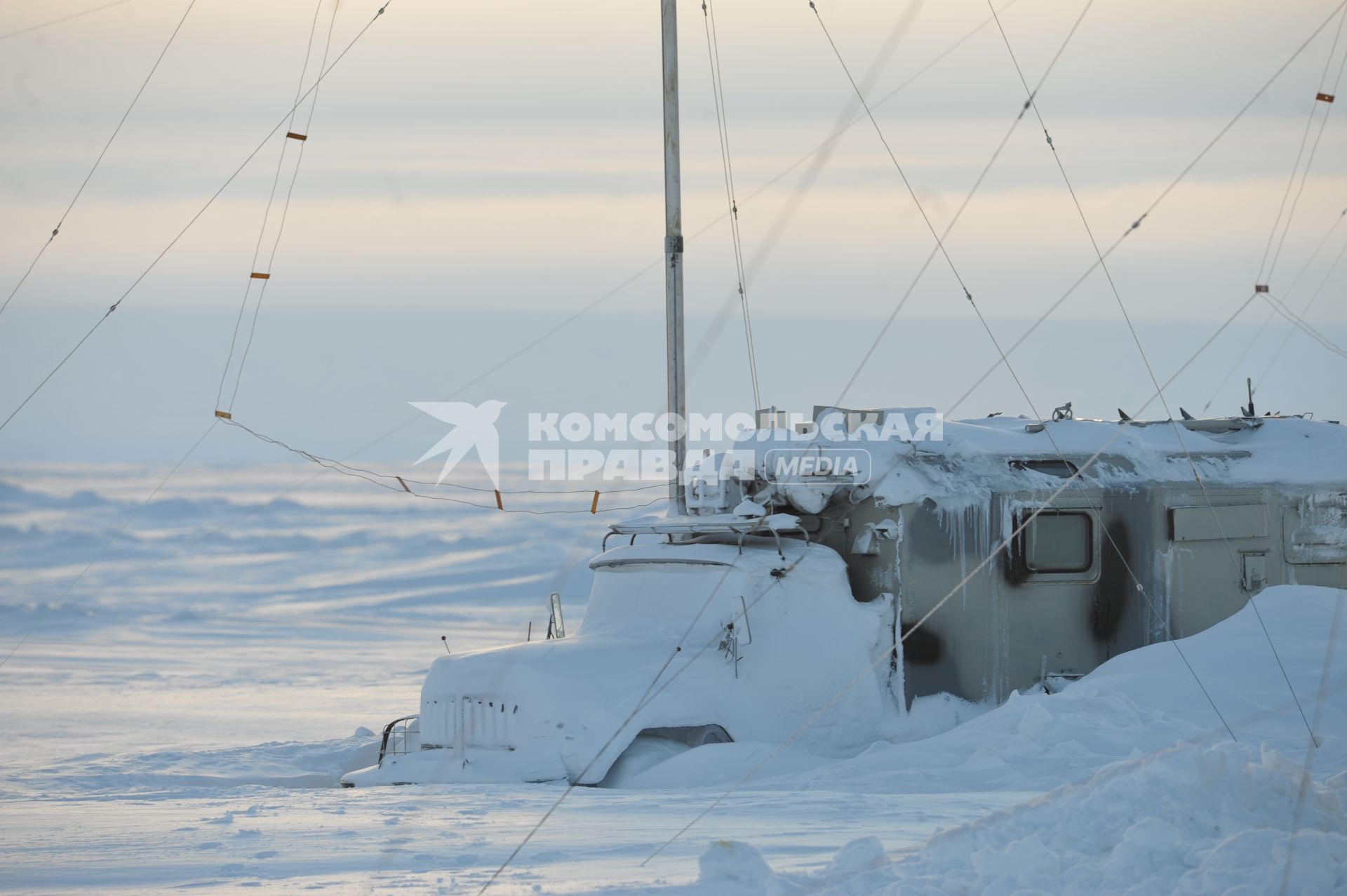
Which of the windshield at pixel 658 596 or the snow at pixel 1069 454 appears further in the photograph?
the snow at pixel 1069 454

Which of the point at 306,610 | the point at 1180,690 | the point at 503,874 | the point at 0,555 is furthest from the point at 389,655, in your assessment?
the point at 0,555

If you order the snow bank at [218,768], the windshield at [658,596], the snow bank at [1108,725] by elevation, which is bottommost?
the snow bank at [218,768]

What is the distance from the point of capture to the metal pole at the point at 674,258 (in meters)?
13.1

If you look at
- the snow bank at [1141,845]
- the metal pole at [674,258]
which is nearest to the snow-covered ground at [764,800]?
the snow bank at [1141,845]

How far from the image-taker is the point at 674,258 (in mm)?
13422

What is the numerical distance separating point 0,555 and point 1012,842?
1588 inches

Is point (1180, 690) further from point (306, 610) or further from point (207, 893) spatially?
point (306, 610)

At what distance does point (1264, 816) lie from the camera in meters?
6.29

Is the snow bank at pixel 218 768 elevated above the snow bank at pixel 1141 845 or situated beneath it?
Result: situated beneath

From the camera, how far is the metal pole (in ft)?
43.1

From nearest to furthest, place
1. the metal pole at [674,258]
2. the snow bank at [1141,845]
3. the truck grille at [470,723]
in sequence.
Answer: the snow bank at [1141,845] → the truck grille at [470,723] → the metal pole at [674,258]

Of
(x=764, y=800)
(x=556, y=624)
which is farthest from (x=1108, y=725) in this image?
(x=556, y=624)

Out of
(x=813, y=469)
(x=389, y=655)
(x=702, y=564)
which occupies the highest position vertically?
(x=813, y=469)

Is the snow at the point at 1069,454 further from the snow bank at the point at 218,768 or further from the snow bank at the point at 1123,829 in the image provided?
the snow bank at the point at 218,768
